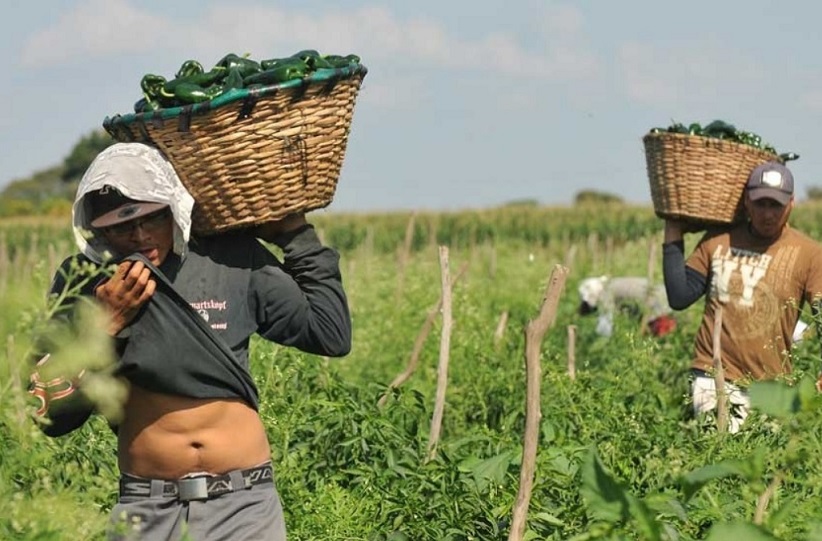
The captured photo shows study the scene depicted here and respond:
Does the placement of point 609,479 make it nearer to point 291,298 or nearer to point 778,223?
point 291,298

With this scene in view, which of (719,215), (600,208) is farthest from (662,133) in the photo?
(600,208)

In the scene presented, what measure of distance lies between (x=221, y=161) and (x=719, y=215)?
136 inches

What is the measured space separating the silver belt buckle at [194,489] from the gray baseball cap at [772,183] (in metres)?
3.48

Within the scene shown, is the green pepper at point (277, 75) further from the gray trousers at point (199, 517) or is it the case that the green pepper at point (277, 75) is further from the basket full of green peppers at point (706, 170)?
the basket full of green peppers at point (706, 170)

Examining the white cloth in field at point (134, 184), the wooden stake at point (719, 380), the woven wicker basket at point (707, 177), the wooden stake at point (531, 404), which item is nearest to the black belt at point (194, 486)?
the white cloth in field at point (134, 184)

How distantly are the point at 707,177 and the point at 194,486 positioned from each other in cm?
367

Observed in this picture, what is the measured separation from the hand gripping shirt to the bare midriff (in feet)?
10.2

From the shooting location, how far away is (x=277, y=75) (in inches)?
152

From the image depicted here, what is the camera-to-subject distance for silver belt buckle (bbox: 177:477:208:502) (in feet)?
12.3

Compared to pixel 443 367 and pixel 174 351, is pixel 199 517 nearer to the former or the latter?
pixel 174 351

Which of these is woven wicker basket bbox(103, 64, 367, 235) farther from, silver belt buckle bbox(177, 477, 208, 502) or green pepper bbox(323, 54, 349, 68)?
silver belt buckle bbox(177, 477, 208, 502)

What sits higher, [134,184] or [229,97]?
[229,97]

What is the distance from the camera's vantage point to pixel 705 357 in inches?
258

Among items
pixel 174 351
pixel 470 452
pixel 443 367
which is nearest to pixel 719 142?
pixel 443 367
